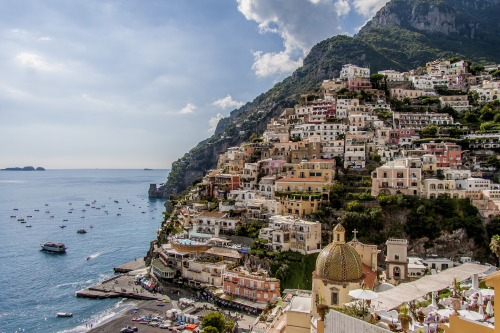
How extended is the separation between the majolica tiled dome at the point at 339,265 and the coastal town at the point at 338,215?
2.4 inches

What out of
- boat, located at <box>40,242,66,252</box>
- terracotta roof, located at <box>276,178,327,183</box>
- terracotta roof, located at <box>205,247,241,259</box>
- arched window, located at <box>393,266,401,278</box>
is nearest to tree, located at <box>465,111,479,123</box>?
terracotta roof, located at <box>276,178,327,183</box>

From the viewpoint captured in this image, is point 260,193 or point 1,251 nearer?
point 260,193

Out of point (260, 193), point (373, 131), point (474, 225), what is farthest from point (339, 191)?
point (373, 131)

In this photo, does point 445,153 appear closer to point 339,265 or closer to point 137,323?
point 339,265

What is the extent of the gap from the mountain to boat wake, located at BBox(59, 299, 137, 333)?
83885 millimetres

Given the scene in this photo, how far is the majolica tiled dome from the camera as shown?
70.4ft

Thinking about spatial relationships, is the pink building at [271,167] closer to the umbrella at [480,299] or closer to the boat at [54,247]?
the boat at [54,247]

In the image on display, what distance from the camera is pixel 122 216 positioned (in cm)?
12000

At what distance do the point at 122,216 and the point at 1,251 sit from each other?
4484 centimetres

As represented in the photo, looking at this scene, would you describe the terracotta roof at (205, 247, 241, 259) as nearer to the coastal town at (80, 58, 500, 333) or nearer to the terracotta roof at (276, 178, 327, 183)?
the coastal town at (80, 58, 500, 333)

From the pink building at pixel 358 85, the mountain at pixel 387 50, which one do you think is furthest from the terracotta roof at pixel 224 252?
the mountain at pixel 387 50

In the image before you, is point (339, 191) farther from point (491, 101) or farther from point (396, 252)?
point (491, 101)

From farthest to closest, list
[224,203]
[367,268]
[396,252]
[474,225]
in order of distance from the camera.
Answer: [224,203] < [474,225] < [396,252] < [367,268]

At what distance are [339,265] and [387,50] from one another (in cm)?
14369
